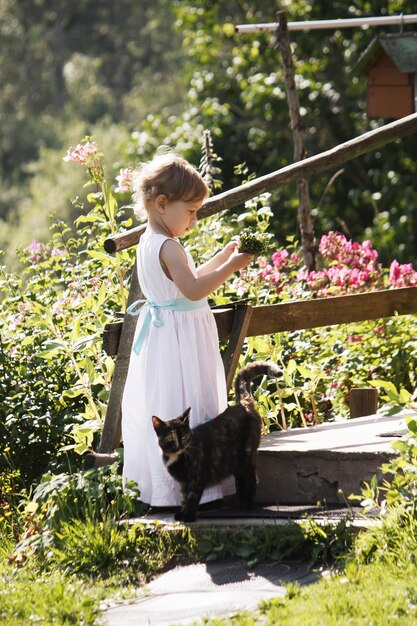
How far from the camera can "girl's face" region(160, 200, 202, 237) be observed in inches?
194

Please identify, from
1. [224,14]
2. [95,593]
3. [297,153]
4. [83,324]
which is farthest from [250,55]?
[95,593]

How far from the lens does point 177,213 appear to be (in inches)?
194

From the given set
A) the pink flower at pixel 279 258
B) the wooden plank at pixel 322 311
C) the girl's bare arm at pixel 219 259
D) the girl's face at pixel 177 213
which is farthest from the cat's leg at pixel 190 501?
the pink flower at pixel 279 258

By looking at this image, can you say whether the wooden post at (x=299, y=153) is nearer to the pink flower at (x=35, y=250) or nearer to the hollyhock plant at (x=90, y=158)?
the pink flower at (x=35, y=250)

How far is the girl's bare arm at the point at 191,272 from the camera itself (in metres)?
4.76

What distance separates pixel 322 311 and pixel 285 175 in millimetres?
740

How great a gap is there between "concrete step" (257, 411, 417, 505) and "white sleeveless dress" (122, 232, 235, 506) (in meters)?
0.21

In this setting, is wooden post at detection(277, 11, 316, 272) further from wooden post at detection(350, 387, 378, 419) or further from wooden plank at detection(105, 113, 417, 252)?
wooden plank at detection(105, 113, 417, 252)

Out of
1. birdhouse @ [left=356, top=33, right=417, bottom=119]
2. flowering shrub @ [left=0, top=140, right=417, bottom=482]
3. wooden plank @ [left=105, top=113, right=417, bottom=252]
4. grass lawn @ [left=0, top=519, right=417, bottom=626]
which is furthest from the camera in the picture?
birdhouse @ [left=356, top=33, right=417, bottom=119]

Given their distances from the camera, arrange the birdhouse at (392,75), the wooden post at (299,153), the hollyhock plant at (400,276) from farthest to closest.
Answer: the birdhouse at (392,75) < the wooden post at (299,153) < the hollyhock plant at (400,276)

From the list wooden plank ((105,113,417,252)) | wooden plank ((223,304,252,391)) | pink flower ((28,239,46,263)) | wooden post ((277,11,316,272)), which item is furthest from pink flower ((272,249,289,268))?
wooden plank ((223,304,252,391))

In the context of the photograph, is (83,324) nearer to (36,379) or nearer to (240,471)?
(36,379)

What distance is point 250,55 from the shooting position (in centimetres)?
1625

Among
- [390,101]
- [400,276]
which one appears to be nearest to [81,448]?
[400,276]
